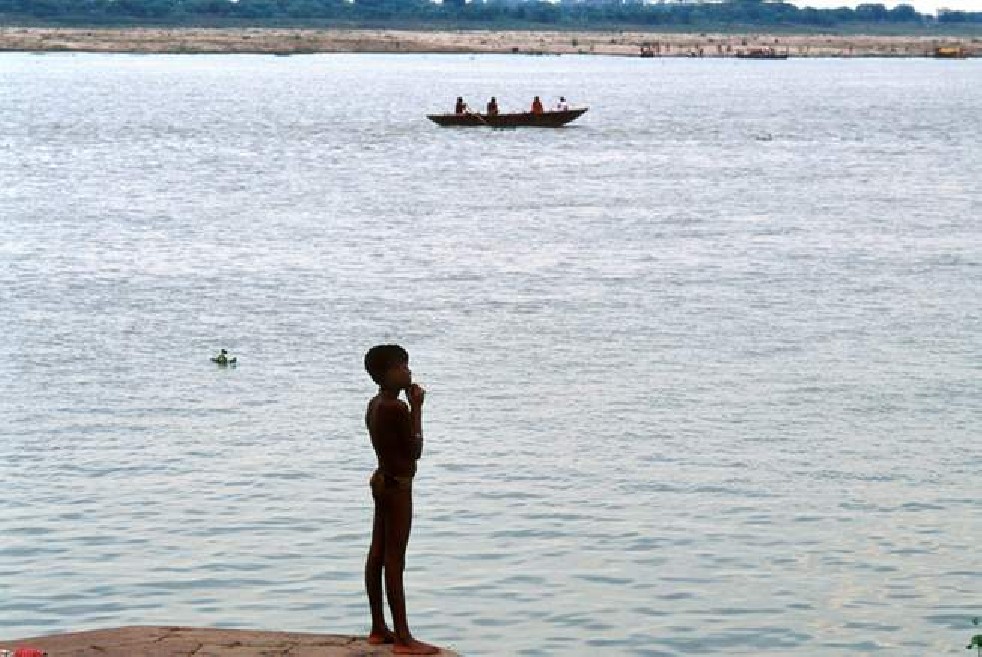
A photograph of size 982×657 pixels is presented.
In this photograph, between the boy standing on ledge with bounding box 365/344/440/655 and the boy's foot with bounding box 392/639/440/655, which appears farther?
the boy's foot with bounding box 392/639/440/655

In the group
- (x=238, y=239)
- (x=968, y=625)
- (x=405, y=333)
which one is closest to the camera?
(x=968, y=625)

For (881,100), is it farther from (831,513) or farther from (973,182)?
(831,513)

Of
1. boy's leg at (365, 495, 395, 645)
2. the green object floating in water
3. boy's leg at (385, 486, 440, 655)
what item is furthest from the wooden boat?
boy's leg at (385, 486, 440, 655)

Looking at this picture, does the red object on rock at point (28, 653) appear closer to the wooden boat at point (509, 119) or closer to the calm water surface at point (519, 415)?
the calm water surface at point (519, 415)

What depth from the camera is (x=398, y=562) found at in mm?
14203

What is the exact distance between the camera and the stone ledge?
1362cm

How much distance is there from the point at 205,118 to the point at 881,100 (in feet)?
202

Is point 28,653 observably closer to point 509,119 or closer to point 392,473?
point 392,473

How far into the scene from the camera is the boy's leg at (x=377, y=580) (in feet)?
46.6

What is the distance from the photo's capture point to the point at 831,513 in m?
22.3

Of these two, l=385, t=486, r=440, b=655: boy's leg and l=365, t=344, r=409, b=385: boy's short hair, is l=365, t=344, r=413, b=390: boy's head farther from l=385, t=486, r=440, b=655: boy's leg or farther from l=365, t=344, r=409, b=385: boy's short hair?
l=385, t=486, r=440, b=655: boy's leg

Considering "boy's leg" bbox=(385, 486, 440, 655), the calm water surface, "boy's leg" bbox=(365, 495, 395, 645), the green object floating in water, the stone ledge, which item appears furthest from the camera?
the green object floating in water

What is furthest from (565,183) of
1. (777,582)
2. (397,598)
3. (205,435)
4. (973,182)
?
(397,598)

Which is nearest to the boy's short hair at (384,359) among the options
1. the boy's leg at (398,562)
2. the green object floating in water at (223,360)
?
the boy's leg at (398,562)
